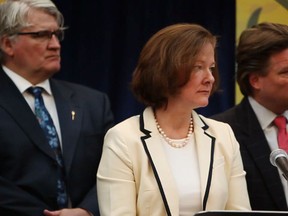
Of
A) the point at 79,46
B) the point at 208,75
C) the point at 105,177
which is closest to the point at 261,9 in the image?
the point at 79,46

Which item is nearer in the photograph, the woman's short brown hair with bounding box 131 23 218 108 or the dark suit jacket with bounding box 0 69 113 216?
the woman's short brown hair with bounding box 131 23 218 108

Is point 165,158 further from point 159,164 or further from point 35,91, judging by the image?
point 35,91

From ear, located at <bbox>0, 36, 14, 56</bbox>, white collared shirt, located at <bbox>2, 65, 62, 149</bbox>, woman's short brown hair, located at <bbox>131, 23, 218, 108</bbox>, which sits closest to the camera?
woman's short brown hair, located at <bbox>131, 23, 218, 108</bbox>

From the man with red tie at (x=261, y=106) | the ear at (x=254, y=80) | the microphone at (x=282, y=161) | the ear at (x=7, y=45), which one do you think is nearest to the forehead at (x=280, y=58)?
the man with red tie at (x=261, y=106)

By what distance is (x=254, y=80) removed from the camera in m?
3.42

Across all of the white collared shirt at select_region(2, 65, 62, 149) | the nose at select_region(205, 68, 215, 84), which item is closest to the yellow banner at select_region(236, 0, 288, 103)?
the white collared shirt at select_region(2, 65, 62, 149)

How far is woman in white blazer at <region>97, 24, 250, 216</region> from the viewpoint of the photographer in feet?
9.11

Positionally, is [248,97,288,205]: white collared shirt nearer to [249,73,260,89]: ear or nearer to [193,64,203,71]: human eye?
[249,73,260,89]: ear

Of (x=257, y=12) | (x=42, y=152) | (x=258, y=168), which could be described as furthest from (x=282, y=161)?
(x=257, y=12)

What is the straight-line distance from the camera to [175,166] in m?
2.84

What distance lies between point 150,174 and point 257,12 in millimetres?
1721

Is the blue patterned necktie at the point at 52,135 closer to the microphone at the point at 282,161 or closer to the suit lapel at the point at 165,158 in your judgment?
the suit lapel at the point at 165,158

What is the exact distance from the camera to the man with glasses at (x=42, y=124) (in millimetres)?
3264

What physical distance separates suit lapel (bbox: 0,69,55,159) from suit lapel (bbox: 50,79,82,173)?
8 cm
